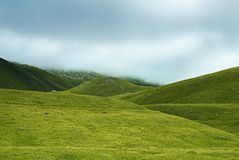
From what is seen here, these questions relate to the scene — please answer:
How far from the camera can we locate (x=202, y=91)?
136 m

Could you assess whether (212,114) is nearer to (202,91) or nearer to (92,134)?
(202,91)

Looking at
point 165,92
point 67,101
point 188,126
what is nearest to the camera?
point 188,126

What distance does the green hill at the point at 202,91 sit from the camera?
125 m

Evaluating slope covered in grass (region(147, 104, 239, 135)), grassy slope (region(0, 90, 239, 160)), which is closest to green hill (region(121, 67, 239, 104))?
slope covered in grass (region(147, 104, 239, 135))

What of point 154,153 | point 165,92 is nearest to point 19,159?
point 154,153

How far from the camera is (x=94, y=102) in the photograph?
87.8 meters

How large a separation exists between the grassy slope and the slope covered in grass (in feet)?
41.1

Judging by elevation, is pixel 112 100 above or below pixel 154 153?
above

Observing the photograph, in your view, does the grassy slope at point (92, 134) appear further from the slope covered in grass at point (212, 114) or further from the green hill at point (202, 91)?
the green hill at point (202, 91)

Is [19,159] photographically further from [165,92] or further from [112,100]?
[165,92]

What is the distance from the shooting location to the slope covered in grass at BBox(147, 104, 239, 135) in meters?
83.1

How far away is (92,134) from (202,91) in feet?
283

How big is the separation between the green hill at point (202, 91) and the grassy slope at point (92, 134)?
49.8m

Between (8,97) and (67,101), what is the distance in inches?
487
